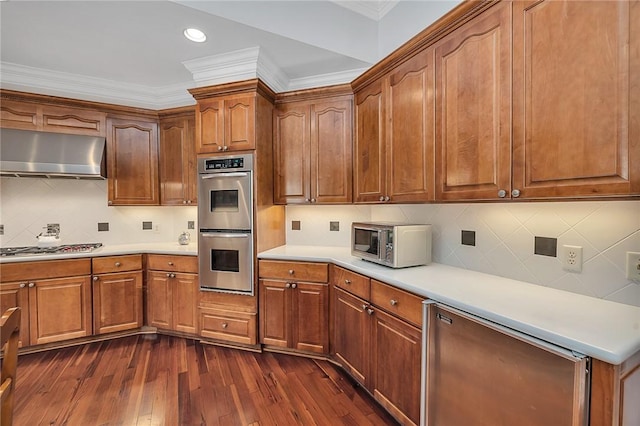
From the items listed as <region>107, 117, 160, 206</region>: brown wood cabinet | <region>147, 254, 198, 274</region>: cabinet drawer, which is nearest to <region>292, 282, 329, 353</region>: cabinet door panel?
<region>147, 254, 198, 274</region>: cabinet drawer

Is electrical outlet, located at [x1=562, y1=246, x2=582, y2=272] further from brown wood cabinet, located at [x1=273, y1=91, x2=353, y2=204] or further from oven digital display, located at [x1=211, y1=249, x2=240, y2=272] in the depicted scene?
oven digital display, located at [x1=211, y1=249, x2=240, y2=272]

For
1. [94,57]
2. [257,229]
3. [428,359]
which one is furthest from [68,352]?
[428,359]

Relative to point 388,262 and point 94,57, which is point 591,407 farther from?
point 94,57

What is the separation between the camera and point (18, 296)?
2400mm

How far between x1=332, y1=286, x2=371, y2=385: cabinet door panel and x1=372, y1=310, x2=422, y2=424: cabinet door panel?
101 millimetres

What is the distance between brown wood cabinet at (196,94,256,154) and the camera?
2.43 m

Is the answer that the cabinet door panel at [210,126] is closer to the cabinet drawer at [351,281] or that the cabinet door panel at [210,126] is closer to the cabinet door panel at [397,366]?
the cabinet drawer at [351,281]

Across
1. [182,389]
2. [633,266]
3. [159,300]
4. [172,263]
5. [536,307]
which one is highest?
[633,266]

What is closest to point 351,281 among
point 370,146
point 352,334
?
point 352,334

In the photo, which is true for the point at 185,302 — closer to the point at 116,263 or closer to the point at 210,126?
the point at 116,263

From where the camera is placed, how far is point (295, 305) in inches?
93.2

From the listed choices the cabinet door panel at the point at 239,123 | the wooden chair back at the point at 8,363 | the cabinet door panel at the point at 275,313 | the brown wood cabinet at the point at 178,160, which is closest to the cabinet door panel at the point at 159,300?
the brown wood cabinet at the point at 178,160

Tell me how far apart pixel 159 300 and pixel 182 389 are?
108 centimetres

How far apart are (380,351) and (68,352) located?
9.03 ft
